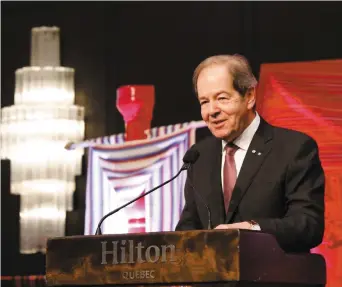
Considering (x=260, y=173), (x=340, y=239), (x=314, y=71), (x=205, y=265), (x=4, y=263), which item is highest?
(x=314, y=71)

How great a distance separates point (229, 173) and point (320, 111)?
171cm

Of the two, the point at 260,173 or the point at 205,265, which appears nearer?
→ the point at 205,265

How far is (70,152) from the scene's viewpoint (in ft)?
18.1

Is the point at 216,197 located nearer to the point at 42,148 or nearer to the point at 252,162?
the point at 252,162

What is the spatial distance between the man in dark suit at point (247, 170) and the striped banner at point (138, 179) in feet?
6.03

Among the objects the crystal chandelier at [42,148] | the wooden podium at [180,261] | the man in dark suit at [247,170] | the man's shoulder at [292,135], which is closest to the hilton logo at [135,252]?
the wooden podium at [180,261]

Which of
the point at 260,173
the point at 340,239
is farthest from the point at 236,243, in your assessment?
the point at 340,239

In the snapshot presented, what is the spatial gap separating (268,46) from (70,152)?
130 centimetres

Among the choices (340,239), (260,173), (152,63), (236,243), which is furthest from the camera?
(152,63)

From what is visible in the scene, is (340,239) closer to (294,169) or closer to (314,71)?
(314,71)

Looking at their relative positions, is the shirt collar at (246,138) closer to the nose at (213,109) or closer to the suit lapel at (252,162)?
the suit lapel at (252,162)

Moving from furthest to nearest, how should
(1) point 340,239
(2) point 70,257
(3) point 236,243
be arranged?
(1) point 340,239 < (2) point 70,257 < (3) point 236,243

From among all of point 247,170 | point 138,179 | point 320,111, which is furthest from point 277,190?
point 138,179

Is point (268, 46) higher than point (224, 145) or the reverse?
higher
